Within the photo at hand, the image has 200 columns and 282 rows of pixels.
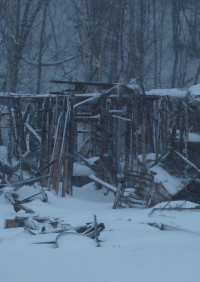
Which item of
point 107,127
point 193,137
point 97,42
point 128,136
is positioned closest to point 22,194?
point 107,127

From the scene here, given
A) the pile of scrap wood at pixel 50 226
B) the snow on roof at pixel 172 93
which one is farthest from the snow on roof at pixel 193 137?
the pile of scrap wood at pixel 50 226

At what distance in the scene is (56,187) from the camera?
875 cm

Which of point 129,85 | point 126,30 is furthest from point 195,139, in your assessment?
point 126,30

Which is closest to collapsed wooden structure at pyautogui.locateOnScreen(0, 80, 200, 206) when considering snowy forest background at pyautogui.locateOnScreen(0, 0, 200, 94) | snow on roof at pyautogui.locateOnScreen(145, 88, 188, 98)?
snow on roof at pyautogui.locateOnScreen(145, 88, 188, 98)

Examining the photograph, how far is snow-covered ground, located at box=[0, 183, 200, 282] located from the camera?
3.34 meters

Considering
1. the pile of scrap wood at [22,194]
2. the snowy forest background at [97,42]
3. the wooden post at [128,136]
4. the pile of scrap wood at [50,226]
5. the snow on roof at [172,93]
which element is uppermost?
the snowy forest background at [97,42]

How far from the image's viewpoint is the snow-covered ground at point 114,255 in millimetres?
3342

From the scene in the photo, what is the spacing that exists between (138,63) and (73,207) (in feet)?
51.0

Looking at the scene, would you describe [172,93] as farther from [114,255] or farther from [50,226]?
[114,255]

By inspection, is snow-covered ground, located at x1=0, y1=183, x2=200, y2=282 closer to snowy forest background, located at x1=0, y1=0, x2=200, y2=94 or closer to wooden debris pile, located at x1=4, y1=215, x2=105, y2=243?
wooden debris pile, located at x1=4, y1=215, x2=105, y2=243

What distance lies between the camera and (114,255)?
12.6ft

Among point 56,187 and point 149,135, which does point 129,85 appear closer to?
point 149,135

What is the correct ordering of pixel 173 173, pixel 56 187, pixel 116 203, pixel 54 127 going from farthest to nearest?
1. pixel 54 127
2. pixel 56 187
3. pixel 173 173
4. pixel 116 203

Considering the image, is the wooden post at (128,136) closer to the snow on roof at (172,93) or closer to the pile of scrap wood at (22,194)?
the snow on roof at (172,93)
